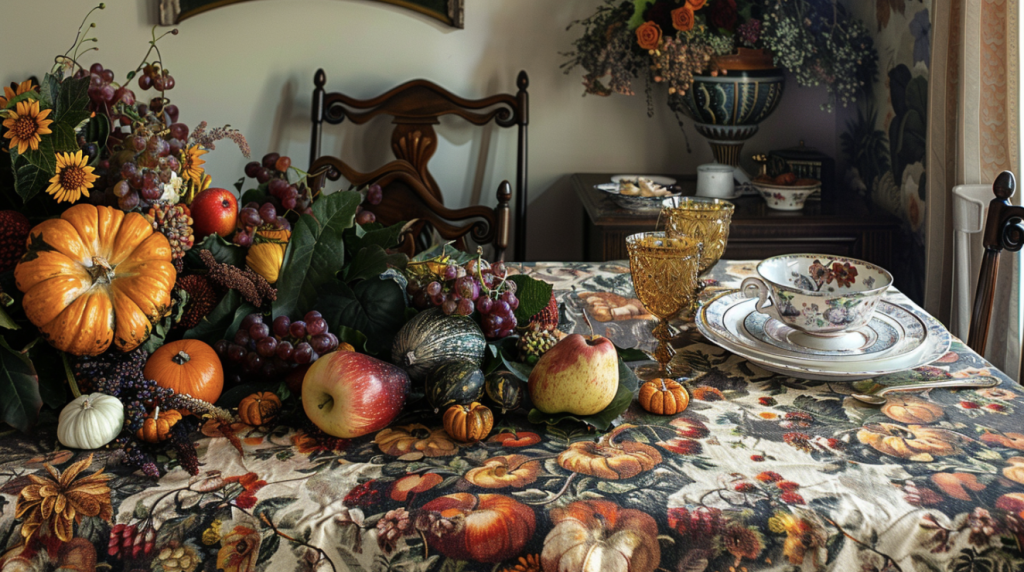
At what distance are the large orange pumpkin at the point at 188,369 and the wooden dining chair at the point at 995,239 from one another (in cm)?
103

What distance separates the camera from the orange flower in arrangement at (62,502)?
648 millimetres

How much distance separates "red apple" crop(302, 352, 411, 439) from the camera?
729mm

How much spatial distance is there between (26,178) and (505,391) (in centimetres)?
54

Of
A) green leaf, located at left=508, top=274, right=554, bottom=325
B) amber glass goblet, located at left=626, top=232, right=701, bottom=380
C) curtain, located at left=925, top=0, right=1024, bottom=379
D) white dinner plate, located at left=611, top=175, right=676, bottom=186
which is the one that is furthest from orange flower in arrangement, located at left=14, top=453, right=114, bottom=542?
white dinner plate, located at left=611, top=175, right=676, bottom=186

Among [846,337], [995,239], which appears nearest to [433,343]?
[846,337]

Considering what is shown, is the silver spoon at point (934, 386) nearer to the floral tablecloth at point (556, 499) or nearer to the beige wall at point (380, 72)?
the floral tablecloth at point (556, 499)

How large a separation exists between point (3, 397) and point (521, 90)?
1.73 meters

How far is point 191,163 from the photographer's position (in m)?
0.90

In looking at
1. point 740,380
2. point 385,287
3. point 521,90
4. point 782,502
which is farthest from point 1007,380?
point 521,90

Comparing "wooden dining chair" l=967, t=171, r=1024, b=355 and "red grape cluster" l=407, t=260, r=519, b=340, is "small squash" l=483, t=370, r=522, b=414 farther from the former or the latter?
"wooden dining chair" l=967, t=171, r=1024, b=355

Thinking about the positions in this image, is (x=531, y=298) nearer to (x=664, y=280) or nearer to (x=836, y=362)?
(x=664, y=280)

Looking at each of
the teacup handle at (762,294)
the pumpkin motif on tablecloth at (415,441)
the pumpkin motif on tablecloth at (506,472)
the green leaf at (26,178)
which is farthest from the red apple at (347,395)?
the teacup handle at (762,294)

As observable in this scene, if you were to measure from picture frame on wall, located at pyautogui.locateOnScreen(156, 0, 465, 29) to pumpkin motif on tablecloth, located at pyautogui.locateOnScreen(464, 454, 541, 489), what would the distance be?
1.83 meters

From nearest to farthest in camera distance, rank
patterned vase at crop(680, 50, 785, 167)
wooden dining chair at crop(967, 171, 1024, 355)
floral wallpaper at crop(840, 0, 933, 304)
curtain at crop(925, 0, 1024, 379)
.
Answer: wooden dining chair at crop(967, 171, 1024, 355) → curtain at crop(925, 0, 1024, 379) → floral wallpaper at crop(840, 0, 933, 304) → patterned vase at crop(680, 50, 785, 167)
